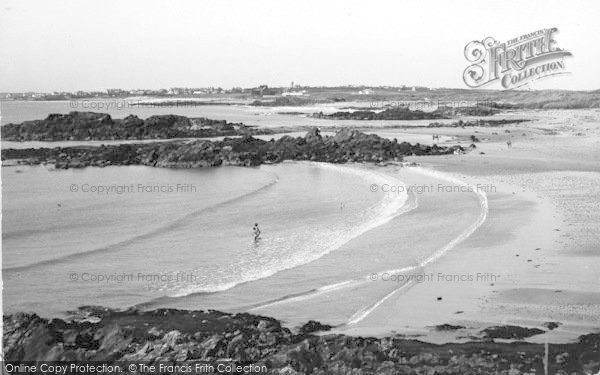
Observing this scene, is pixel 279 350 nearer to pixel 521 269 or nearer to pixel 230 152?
pixel 521 269

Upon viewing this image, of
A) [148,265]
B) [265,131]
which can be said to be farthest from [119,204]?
[265,131]

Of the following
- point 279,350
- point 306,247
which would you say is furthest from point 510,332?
point 306,247

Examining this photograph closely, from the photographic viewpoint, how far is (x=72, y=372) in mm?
11195

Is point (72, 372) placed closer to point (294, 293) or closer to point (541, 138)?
point (294, 293)

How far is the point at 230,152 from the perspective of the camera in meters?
46.7

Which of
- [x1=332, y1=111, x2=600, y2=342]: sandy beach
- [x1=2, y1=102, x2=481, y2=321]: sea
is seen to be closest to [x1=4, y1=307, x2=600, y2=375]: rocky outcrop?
[x1=332, y1=111, x2=600, y2=342]: sandy beach

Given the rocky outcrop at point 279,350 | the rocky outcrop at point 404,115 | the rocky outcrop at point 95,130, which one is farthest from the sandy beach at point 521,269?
the rocky outcrop at point 404,115

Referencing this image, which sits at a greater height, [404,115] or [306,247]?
[404,115]

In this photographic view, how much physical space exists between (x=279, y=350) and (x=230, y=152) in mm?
35762

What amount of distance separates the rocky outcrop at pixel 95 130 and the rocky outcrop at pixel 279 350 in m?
49.7

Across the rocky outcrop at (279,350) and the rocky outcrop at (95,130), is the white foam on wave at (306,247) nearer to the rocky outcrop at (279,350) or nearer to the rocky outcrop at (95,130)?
the rocky outcrop at (279,350)

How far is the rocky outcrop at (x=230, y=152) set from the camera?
4466 cm

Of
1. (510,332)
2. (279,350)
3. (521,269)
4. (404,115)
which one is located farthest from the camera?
(404,115)

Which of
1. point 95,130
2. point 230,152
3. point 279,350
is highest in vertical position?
point 95,130
